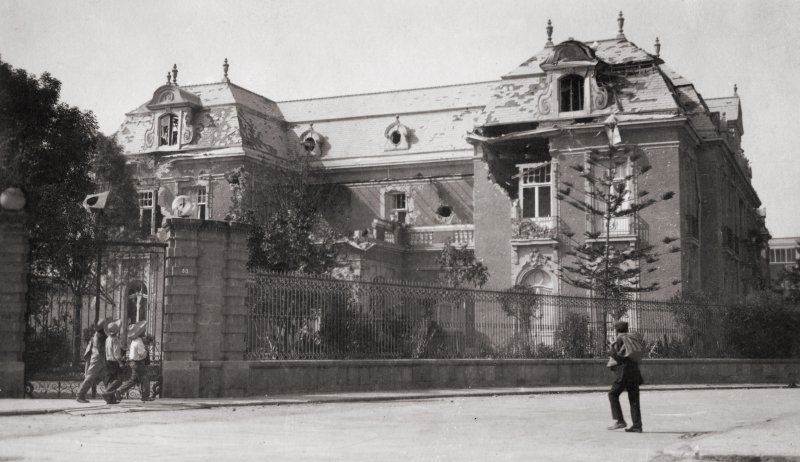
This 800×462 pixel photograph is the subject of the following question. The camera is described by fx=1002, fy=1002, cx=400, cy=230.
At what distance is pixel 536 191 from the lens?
38656 mm

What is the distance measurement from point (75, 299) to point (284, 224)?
1646cm

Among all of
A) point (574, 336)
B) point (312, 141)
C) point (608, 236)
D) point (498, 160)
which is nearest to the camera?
point (574, 336)

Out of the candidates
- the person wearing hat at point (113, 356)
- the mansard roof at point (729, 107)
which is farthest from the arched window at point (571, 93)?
the person wearing hat at point (113, 356)

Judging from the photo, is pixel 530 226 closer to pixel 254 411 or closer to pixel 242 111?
pixel 242 111

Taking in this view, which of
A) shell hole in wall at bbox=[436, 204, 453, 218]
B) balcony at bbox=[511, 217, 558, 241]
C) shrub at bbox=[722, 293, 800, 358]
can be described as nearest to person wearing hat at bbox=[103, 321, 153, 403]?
shrub at bbox=[722, 293, 800, 358]

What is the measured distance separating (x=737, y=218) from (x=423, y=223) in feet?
48.0

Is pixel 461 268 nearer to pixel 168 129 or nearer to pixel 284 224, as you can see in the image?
pixel 284 224

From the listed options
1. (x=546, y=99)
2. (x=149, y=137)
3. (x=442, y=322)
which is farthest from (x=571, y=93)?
(x=149, y=137)

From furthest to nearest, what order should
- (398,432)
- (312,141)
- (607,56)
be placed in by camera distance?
1. (312,141)
2. (607,56)
3. (398,432)

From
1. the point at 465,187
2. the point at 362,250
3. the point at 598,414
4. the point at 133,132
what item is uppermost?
the point at 133,132

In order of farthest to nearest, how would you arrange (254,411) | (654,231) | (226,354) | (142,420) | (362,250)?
(362,250) < (654,231) < (226,354) < (254,411) < (142,420)

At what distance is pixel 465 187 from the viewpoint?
145 feet

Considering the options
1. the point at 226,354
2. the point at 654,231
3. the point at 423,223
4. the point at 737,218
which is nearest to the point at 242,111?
the point at 423,223

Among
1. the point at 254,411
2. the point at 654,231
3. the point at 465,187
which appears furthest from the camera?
the point at 465,187
